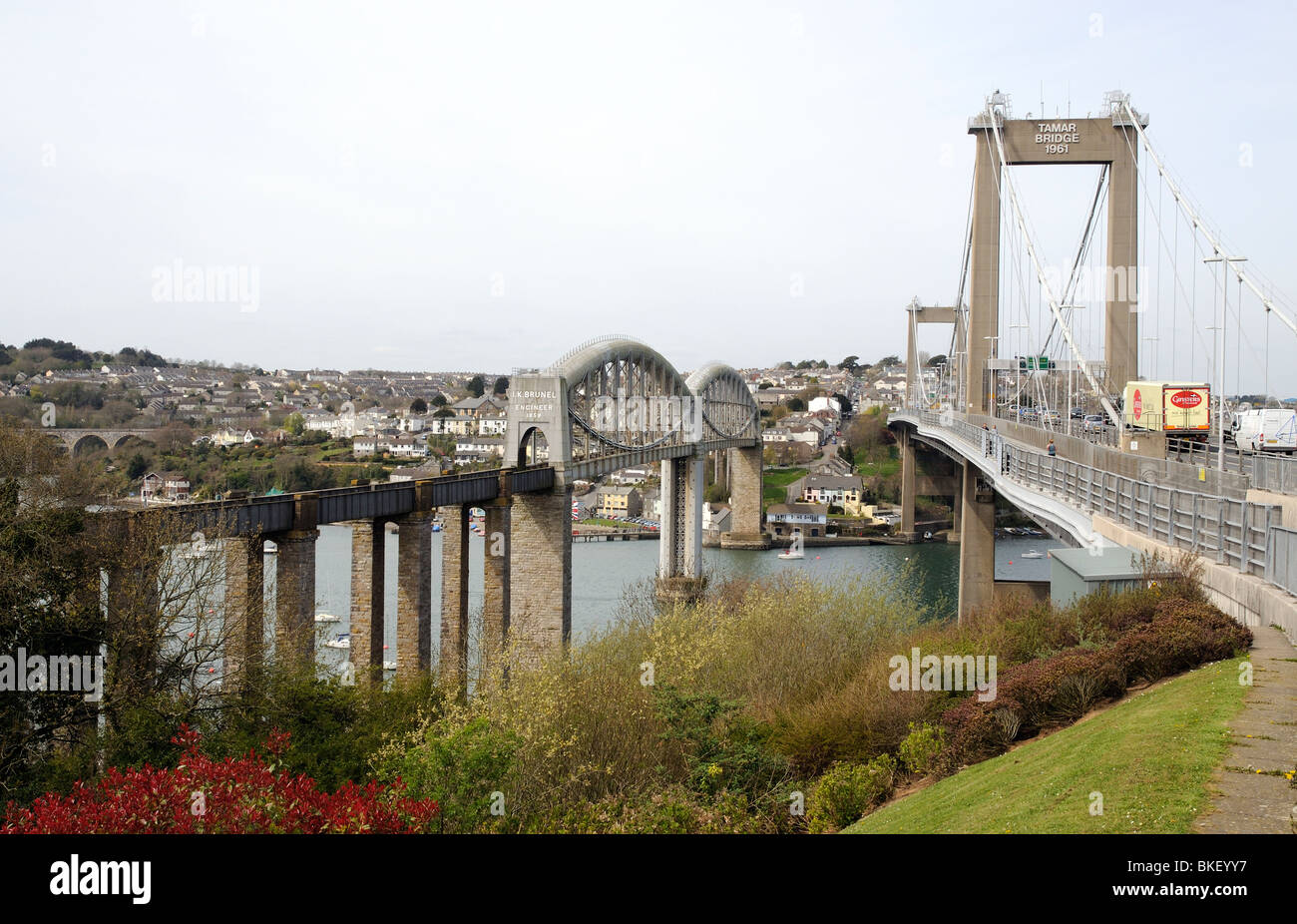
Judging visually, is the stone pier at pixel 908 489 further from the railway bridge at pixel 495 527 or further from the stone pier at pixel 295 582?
the stone pier at pixel 295 582

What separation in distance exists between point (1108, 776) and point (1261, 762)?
917 millimetres


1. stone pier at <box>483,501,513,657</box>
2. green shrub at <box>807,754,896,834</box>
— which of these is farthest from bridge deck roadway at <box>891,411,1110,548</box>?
stone pier at <box>483,501,513,657</box>

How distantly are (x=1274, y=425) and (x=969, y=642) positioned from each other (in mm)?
12870

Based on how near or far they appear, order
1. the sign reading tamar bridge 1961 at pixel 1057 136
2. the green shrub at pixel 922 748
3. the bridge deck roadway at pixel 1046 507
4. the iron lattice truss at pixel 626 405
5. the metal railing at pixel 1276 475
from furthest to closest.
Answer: the iron lattice truss at pixel 626 405, the sign reading tamar bridge 1961 at pixel 1057 136, the bridge deck roadway at pixel 1046 507, the metal railing at pixel 1276 475, the green shrub at pixel 922 748

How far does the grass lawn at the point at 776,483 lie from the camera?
9281cm

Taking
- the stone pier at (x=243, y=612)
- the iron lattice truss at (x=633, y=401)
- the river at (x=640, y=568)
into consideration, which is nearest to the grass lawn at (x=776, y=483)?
the river at (x=640, y=568)

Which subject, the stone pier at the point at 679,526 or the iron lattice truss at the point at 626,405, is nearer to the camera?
the iron lattice truss at the point at 626,405

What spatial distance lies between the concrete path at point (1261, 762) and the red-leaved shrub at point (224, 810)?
5.70 m

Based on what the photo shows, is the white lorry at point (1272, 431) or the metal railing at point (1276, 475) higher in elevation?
the white lorry at point (1272, 431)

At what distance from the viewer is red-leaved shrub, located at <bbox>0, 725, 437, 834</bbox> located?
7700 mm

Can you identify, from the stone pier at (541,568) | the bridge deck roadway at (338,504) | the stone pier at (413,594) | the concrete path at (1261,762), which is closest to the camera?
the concrete path at (1261,762)

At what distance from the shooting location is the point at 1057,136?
38.6 meters

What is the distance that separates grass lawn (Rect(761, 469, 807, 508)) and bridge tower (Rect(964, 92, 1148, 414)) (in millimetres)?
44768
